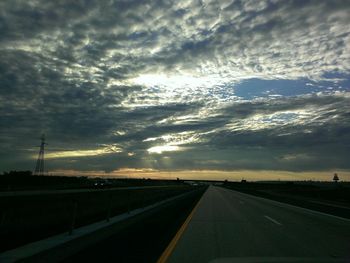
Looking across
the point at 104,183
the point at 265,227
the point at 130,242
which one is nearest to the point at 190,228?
the point at 265,227

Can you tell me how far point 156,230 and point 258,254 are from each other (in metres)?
6.27

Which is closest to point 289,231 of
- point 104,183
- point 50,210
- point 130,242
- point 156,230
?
point 156,230

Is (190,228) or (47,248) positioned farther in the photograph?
(190,228)

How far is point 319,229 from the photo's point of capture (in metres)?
16.1

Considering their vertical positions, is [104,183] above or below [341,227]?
above

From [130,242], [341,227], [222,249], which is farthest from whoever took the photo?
[341,227]

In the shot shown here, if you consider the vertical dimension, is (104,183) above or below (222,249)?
above

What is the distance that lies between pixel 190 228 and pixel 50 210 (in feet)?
36.3

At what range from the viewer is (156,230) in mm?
15812

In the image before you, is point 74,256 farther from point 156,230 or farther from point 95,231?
point 156,230

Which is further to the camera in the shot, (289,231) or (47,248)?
(289,231)

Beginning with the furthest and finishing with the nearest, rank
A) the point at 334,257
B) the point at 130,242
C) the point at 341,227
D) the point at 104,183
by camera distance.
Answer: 1. the point at 104,183
2. the point at 341,227
3. the point at 130,242
4. the point at 334,257

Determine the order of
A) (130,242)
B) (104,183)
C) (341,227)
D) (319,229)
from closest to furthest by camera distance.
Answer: (130,242), (319,229), (341,227), (104,183)

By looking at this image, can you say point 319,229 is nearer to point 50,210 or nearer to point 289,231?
point 289,231
